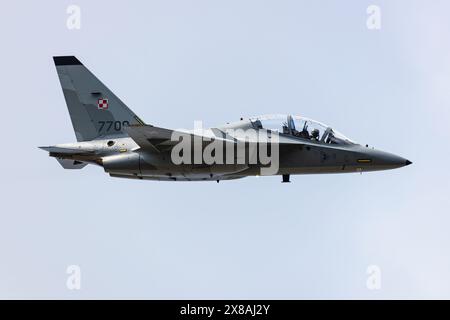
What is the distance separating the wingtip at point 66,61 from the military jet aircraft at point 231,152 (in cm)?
299

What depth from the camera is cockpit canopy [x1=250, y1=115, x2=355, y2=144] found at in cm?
2116

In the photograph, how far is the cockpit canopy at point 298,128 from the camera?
69.4 feet

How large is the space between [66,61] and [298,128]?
8029 mm

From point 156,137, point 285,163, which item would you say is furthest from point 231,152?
point 156,137

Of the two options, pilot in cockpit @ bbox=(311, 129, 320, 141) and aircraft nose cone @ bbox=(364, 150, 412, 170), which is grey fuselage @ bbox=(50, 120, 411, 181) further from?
pilot in cockpit @ bbox=(311, 129, 320, 141)

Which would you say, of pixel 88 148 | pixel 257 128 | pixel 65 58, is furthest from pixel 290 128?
pixel 65 58

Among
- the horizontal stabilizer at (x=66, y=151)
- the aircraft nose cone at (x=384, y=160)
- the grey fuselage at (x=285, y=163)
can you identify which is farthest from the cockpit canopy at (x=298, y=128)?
the horizontal stabilizer at (x=66, y=151)

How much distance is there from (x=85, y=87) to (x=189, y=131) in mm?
4564

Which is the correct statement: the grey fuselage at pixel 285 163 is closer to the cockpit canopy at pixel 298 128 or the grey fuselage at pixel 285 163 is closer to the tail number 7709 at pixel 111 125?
the cockpit canopy at pixel 298 128

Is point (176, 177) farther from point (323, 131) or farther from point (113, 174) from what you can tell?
point (323, 131)

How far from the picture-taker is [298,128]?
2127 centimetres

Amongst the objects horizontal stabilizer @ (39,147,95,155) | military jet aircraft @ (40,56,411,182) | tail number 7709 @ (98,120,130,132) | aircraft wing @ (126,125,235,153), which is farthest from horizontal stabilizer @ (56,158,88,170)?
aircraft wing @ (126,125,235,153)

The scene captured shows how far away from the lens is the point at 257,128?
21094 mm

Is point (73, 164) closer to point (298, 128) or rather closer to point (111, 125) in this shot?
point (111, 125)
